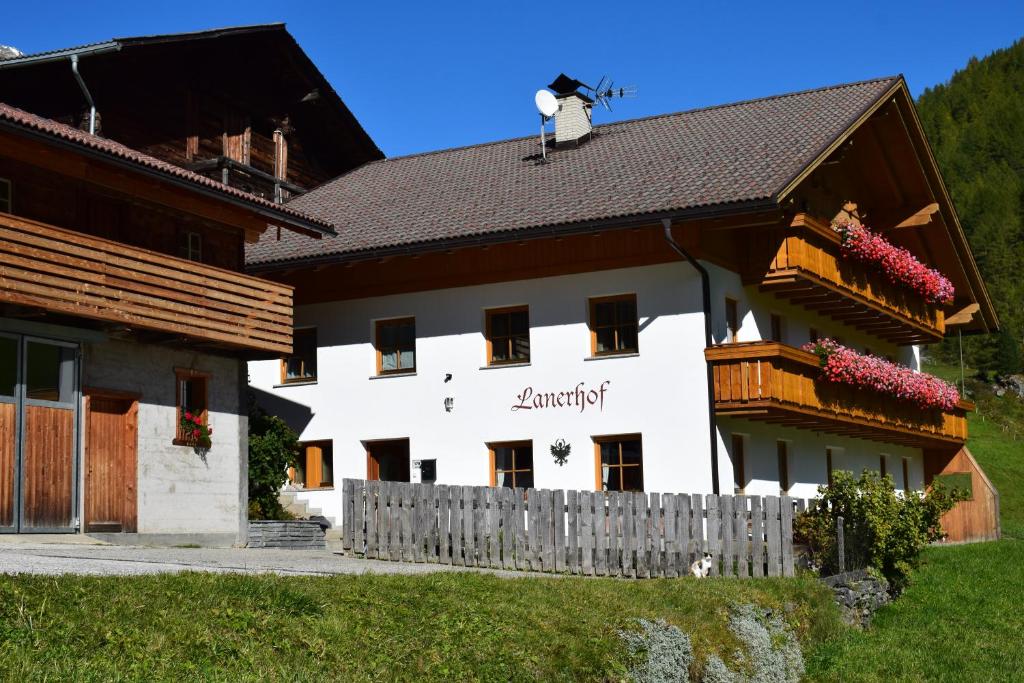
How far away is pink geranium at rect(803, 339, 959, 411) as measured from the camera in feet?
88.2

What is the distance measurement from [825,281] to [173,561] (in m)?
15.2

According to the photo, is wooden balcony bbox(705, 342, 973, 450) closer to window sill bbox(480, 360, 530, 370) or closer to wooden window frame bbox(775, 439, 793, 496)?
wooden window frame bbox(775, 439, 793, 496)

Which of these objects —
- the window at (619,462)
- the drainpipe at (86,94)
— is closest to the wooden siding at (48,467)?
the drainpipe at (86,94)

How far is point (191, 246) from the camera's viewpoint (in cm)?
2300

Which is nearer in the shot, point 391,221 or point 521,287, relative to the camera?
point 521,287

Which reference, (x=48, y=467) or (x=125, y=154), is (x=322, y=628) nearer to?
(x=48, y=467)

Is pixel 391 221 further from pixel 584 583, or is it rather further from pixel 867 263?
pixel 584 583

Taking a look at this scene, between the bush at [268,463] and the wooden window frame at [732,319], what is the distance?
8252 millimetres

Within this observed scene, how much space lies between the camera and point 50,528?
2011 cm

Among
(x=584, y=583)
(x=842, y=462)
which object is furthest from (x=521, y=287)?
(x=584, y=583)

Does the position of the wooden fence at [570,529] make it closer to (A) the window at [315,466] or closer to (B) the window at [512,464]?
(B) the window at [512,464]

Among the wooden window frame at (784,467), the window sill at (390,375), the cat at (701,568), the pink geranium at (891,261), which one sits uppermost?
the pink geranium at (891,261)

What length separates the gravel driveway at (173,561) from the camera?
45.8 feet

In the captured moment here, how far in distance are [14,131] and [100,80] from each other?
11075 millimetres
